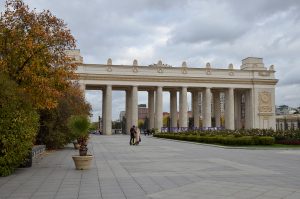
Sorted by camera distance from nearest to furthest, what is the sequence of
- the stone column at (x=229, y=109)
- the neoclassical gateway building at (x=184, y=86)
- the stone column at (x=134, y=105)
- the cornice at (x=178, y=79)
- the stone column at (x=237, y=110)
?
the cornice at (x=178, y=79)
the neoclassical gateway building at (x=184, y=86)
the stone column at (x=134, y=105)
the stone column at (x=229, y=109)
the stone column at (x=237, y=110)

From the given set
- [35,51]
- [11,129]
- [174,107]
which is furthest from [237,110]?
[11,129]

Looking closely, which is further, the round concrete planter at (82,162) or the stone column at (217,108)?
the stone column at (217,108)

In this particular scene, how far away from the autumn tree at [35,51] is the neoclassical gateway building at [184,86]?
63251mm

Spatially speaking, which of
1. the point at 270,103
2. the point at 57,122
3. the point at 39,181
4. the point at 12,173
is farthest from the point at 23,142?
the point at 270,103

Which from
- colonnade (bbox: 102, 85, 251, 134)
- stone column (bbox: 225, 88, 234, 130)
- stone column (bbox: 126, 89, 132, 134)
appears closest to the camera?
colonnade (bbox: 102, 85, 251, 134)

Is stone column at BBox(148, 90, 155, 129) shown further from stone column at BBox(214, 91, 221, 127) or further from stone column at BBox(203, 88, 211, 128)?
stone column at BBox(214, 91, 221, 127)

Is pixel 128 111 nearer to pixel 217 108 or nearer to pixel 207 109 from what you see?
pixel 207 109

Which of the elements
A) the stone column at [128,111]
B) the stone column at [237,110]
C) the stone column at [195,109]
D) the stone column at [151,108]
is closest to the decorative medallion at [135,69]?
the stone column at [128,111]

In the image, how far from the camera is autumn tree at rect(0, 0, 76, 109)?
18438 millimetres

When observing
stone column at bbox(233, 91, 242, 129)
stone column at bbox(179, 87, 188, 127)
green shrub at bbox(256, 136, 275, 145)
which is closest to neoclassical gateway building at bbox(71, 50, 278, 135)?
stone column at bbox(179, 87, 188, 127)

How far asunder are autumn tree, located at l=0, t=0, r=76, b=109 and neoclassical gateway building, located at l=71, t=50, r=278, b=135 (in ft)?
208

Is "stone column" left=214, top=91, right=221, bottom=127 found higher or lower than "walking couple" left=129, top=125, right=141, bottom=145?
higher

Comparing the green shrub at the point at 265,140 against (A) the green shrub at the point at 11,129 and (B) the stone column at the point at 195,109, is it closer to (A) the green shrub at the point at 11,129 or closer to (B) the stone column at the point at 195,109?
(A) the green shrub at the point at 11,129

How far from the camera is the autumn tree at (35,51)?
18.4 metres
